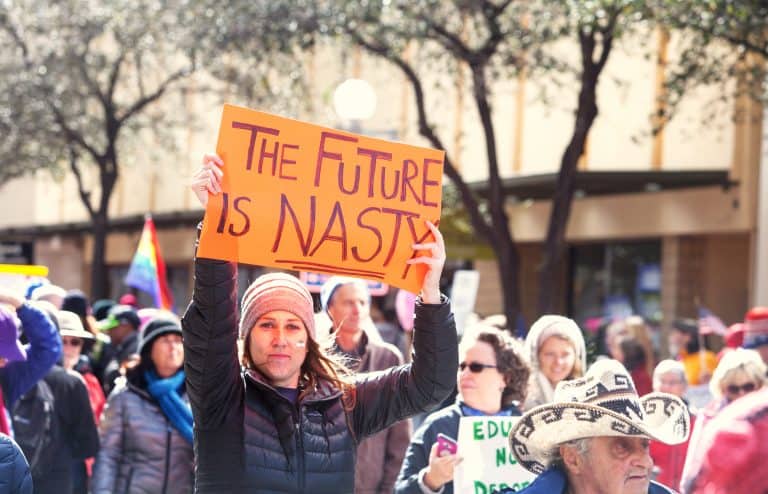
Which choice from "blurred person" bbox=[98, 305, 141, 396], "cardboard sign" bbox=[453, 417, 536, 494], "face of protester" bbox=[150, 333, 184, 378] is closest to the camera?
"cardboard sign" bbox=[453, 417, 536, 494]

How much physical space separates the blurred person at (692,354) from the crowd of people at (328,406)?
4.24 m

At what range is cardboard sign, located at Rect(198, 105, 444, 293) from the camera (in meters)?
4.43

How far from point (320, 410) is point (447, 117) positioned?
21.4 meters

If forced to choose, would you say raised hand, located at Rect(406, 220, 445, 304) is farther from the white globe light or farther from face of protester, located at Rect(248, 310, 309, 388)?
the white globe light

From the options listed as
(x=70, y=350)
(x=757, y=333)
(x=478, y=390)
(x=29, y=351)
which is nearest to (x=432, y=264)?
(x=478, y=390)

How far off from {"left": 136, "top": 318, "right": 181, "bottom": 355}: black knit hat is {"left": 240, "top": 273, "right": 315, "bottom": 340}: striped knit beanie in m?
3.17

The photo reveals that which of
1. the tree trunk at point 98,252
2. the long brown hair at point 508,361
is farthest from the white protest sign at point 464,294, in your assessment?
Answer: the tree trunk at point 98,252

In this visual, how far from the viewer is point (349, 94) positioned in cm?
1388

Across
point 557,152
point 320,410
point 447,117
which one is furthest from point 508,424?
point 447,117

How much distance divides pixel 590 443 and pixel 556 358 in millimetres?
3223

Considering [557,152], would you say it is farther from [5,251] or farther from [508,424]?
[508,424]

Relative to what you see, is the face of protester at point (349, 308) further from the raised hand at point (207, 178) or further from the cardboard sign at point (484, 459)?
the raised hand at point (207, 178)

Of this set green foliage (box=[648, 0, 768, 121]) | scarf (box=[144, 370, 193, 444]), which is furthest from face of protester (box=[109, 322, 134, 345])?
green foliage (box=[648, 0, 768, 121])

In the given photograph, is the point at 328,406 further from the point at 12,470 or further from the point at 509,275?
the point at 509,275
